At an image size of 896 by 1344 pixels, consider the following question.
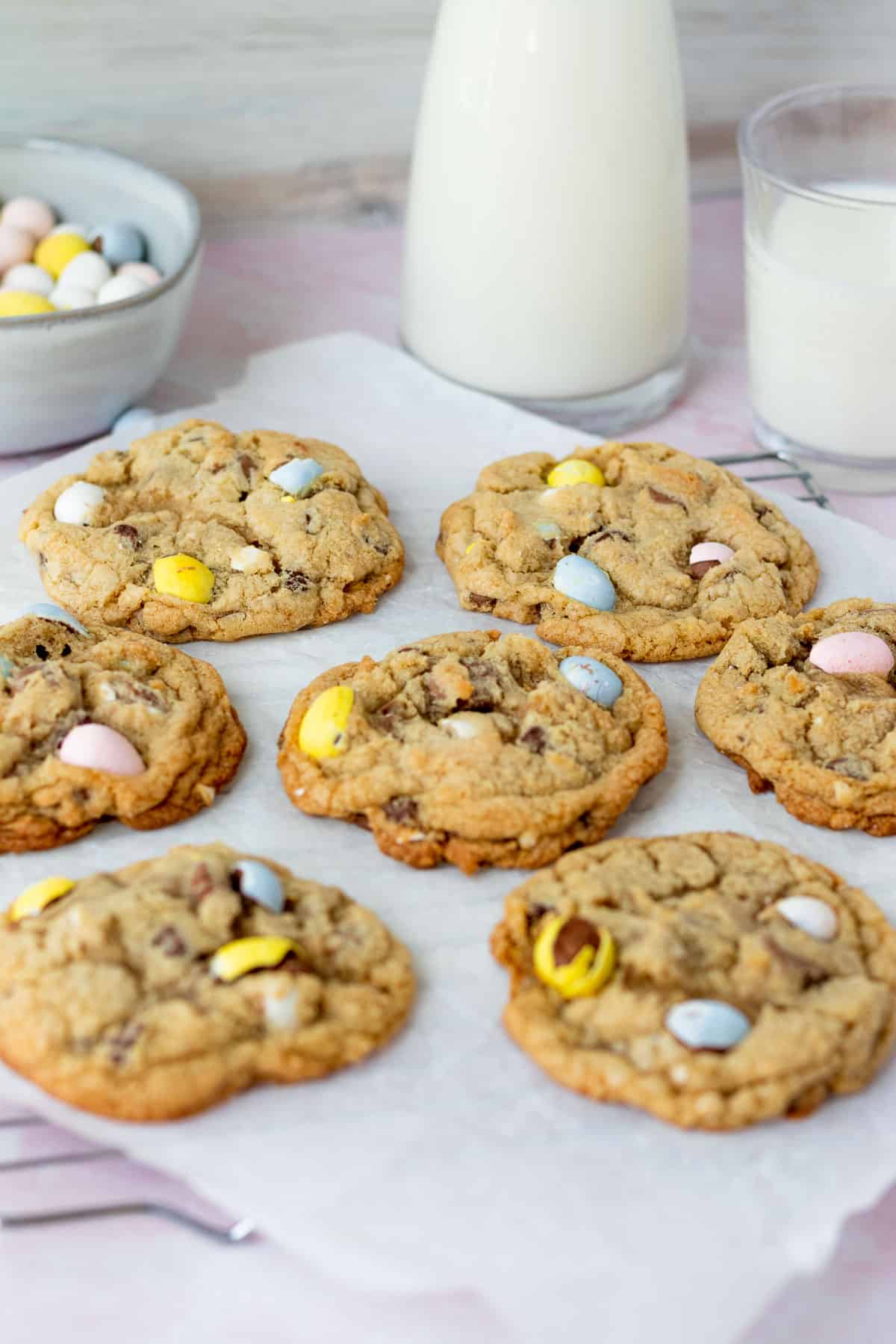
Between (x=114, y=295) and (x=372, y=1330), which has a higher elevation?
(x=114, y=295)

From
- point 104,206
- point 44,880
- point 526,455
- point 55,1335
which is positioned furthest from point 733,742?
point 104,206

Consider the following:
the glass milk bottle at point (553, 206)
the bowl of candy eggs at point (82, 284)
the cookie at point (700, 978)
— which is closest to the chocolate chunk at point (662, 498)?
the glass milk bottle at point (553, 206)

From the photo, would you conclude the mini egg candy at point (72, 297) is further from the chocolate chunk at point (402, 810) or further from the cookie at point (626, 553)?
the chocolate chunk at point (402, 810)

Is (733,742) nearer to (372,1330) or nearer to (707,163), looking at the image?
(372,1330)

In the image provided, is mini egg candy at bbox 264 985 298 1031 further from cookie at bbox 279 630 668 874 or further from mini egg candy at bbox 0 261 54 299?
mini egg candy at bbox 0 261 54 299

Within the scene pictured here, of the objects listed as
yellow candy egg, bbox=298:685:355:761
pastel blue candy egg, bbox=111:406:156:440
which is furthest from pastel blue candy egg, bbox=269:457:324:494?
yellow candy egg, bbox=298:685:355:761

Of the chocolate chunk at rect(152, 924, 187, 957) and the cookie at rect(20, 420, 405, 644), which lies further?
the cookie at rect(20, 420, 405, 644)
